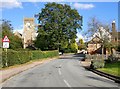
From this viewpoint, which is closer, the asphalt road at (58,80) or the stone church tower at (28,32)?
the asphalt road at (58,80)

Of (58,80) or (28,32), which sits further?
(28,32)

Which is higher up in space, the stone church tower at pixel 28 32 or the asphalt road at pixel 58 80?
the stone church tower at pixel 28 32

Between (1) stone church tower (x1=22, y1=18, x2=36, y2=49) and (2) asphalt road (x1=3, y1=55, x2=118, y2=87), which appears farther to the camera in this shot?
(1) stone church tower (x1=22, y1=18, x2=36, y2=49)

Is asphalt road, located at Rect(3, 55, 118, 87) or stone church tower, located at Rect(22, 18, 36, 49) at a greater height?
stone church tower, located at Rect(22, 18, 36, 49)

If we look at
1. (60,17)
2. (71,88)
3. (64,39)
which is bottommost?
(71,88)

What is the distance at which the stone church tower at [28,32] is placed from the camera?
125m

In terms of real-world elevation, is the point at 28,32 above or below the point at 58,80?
above

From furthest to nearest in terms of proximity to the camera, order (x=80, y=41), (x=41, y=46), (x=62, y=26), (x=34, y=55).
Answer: (x=80, y=41) < (x=41, y=46) < (x=62, y=26) < (x=34, y=55)

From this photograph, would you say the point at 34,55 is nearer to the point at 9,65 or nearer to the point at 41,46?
the point at 9,65

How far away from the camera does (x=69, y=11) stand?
311 ft

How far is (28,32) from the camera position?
131000 millimetres

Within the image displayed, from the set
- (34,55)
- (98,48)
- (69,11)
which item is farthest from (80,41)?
(34,55)

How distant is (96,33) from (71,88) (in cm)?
6370

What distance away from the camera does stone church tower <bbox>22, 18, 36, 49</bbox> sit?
125 m
